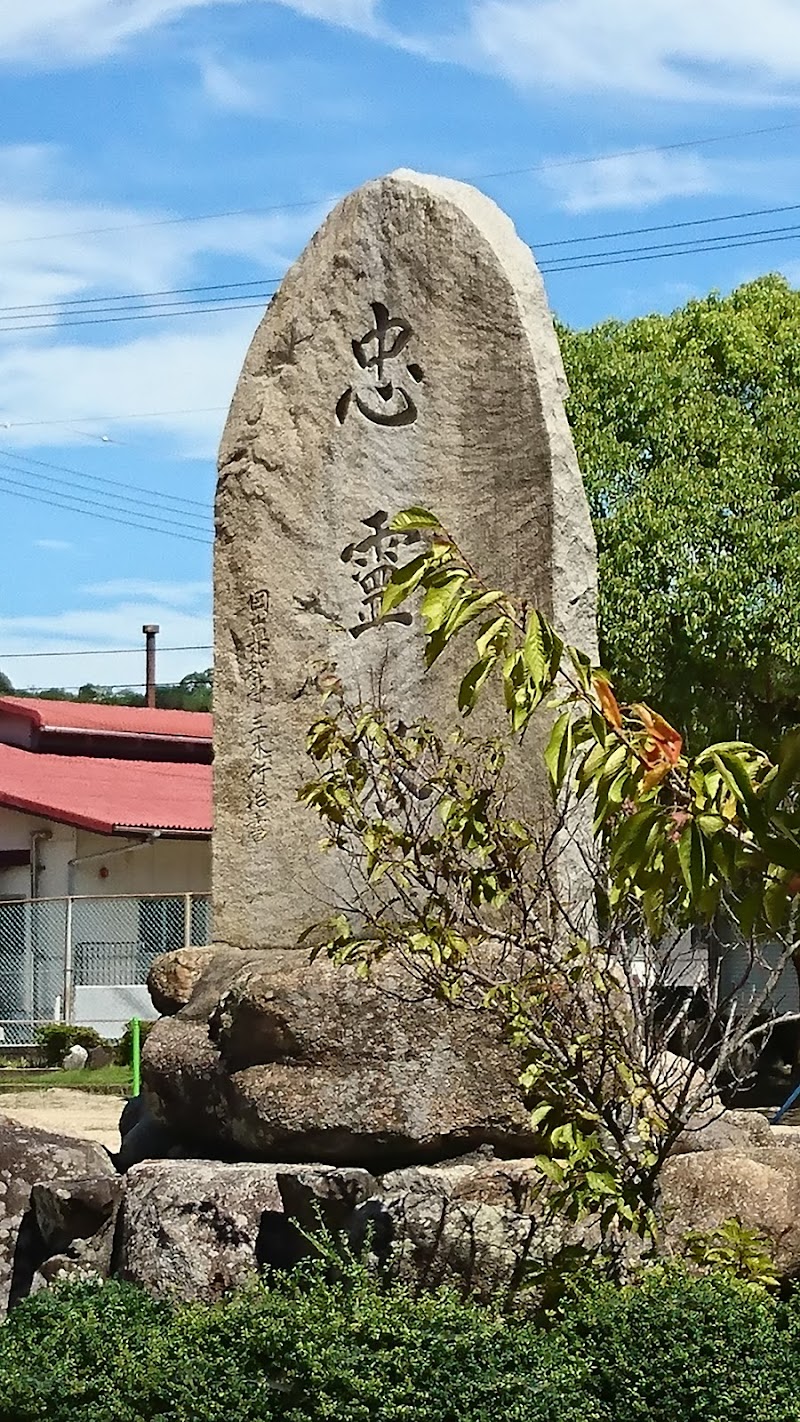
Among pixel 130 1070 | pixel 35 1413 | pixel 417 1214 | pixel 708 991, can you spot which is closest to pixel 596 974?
pixel 708 991

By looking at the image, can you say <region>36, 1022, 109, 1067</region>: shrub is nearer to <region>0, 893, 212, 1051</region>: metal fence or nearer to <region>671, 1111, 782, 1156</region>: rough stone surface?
<region>0, 893, 212, 1051</region>: metal fence

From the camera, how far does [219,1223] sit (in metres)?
5.86

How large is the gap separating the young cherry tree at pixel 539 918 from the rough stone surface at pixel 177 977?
30.7 inches

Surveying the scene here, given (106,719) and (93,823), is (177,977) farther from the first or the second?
(106,719)

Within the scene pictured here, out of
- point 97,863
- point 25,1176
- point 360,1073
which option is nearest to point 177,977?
point 25,1176

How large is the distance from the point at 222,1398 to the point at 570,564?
9.19 feet

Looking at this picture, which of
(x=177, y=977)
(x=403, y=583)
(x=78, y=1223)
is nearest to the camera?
(x=403, y=583)

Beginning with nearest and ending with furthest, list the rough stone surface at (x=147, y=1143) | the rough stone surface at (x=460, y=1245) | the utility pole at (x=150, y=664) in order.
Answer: the rough stone surface at (x=460, y=1245)
the rough stone surface at (x=147, y=1143)
the utility pole at (x=150, y=664)

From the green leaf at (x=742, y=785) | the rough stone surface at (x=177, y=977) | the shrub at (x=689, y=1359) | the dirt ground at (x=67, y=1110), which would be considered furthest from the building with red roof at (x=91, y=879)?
the green leaf at (x=742, y=785)

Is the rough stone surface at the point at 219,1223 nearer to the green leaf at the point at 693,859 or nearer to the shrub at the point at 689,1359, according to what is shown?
the shrub at the point at 689,1359

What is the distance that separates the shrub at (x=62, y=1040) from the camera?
826 inches

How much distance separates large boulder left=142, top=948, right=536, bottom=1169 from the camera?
5.95 metres

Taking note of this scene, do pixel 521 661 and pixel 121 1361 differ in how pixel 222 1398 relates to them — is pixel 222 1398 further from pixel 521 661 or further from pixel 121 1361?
pixel 521 661

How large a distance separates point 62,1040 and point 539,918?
15.8m
